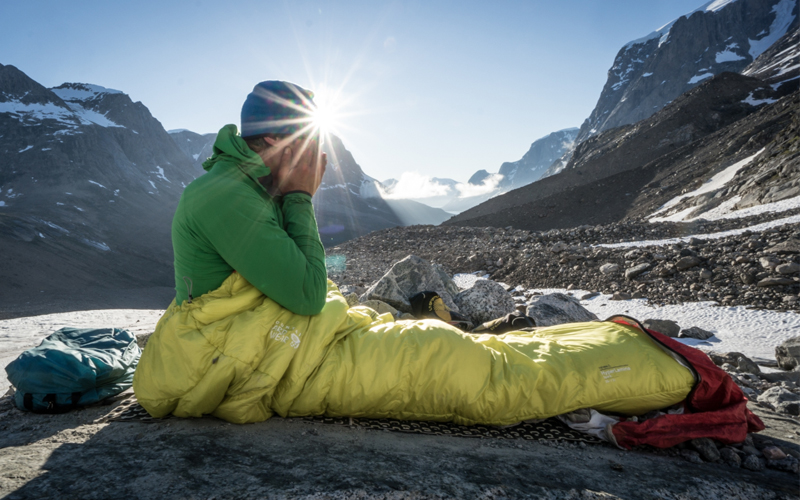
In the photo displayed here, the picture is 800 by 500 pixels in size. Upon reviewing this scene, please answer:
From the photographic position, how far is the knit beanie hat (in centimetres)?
209

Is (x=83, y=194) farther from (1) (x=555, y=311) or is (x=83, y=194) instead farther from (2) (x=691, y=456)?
(2) (x=691, y=456)

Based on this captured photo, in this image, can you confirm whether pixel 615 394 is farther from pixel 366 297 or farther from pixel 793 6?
pixel 793 6

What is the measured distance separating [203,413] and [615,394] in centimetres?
205

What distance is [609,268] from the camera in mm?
8539

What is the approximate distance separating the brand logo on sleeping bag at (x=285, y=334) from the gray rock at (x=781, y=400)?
11.4 feet

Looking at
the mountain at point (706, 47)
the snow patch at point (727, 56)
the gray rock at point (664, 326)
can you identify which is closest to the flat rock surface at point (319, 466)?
the gray rock at point (664, 326)

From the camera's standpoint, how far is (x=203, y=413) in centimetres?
186

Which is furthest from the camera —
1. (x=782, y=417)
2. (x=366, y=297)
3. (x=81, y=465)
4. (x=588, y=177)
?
(x=588, y=177)

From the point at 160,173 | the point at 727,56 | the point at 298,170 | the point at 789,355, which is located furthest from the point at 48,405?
the point at 727,56

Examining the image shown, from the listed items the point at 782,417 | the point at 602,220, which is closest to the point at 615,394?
the point at 782,417

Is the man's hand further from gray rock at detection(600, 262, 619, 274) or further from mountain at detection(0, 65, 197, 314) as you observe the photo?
mountain at detection(0, 65, 197, 314)

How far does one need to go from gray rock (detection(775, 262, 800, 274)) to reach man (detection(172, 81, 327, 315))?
8.03 m

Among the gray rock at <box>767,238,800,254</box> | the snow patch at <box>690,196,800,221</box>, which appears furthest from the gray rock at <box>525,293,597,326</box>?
the snow patch at <box>690,196,800,221</box>

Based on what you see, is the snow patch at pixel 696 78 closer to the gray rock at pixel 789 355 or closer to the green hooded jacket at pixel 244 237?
the gray rock at pixel 789 355
